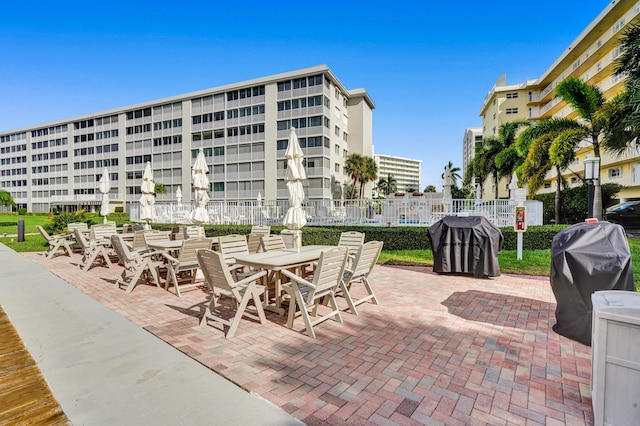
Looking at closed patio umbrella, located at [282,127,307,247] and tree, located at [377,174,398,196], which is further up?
tree, located at [377,174,398,196]

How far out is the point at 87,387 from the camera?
2.69 meters

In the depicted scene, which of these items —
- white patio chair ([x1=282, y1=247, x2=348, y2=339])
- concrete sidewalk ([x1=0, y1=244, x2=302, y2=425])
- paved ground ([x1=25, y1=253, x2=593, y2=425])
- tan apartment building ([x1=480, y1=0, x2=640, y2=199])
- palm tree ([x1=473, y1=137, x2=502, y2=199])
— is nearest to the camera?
concrete sidewalk ([x1=0, y1=244, x2=302, y2=425])

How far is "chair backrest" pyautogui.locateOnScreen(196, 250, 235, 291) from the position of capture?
3961 mm

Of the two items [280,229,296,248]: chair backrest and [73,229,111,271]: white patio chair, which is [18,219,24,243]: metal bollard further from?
[280,229,296,248]: chair backrest

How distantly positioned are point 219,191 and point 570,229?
143ft

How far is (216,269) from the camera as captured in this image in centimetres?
412

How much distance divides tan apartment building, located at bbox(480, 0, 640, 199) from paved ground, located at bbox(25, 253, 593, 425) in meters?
18.0

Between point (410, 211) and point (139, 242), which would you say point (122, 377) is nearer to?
point (139, 242)

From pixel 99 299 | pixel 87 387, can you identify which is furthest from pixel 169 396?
pixel 99 299

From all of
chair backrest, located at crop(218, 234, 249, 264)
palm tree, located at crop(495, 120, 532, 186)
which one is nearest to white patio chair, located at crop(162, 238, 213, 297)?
chair backrest, located at crop(218, 234, 249, 264)

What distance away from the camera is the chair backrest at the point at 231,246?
562 cm

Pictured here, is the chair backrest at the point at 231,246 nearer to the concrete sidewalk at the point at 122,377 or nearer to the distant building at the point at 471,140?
the concrete sidewalk at the point at 122,377

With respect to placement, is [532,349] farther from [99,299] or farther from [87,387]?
[99,299]

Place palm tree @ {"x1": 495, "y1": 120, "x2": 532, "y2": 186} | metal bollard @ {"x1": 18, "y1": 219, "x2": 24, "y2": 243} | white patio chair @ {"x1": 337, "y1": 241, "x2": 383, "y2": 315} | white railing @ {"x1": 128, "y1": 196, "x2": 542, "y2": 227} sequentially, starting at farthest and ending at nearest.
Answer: palm tree @ {"x1": 495, "y1": 120, "x2": 532, "y2": 186}
metal bollard @ {"x1": 18, "y1": 219, "x2": 24, "y2": 243}
white railing @ {"x1": 128, "y1": 196, "x2": 542, "y2": 227}
white patio chair @ {"x1": 337, "y1": 241, "x2": 383, "y2": 315}
